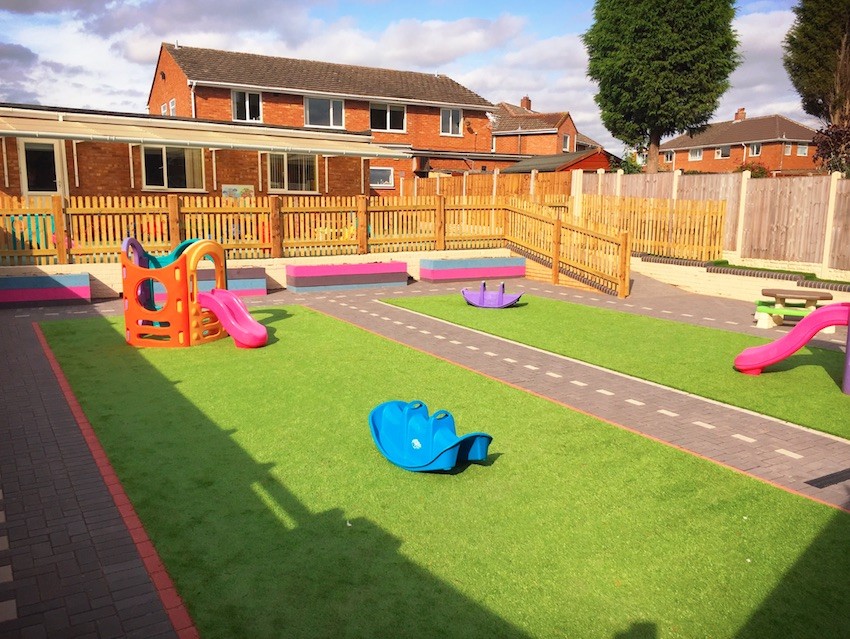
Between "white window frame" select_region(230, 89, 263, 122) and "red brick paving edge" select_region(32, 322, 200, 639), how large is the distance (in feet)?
103

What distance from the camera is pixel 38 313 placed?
14297 millimetres

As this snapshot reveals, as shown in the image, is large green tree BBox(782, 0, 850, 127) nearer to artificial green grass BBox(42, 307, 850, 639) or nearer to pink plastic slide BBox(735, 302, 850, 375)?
pink plastic slide BBox(735, 302, 850, 375)

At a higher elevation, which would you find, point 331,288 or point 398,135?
point 398,135

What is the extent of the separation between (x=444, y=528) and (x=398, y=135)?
3769 cm

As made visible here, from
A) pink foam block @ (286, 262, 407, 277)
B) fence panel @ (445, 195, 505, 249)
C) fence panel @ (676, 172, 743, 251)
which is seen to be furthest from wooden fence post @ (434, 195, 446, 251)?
fence panel @ (676, 172, 743, 251)

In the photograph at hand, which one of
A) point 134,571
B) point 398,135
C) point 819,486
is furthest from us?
point 398,135

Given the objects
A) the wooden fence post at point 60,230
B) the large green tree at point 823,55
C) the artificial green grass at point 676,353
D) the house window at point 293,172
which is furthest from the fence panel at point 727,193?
the large green tree at point 823,55

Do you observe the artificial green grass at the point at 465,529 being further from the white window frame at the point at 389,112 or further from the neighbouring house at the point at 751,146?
the neighbouring house at the point at 751,146

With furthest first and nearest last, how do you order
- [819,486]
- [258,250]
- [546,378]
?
[258,250], [546,378], [819,486]

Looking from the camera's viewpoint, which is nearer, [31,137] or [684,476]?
[684,476]

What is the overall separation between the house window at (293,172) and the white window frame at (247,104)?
34.7ft

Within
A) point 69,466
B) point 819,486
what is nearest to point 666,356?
point 819,486

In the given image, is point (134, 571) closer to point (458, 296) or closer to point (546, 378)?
point (546, 378)

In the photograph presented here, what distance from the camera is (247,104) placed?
3675 cm
